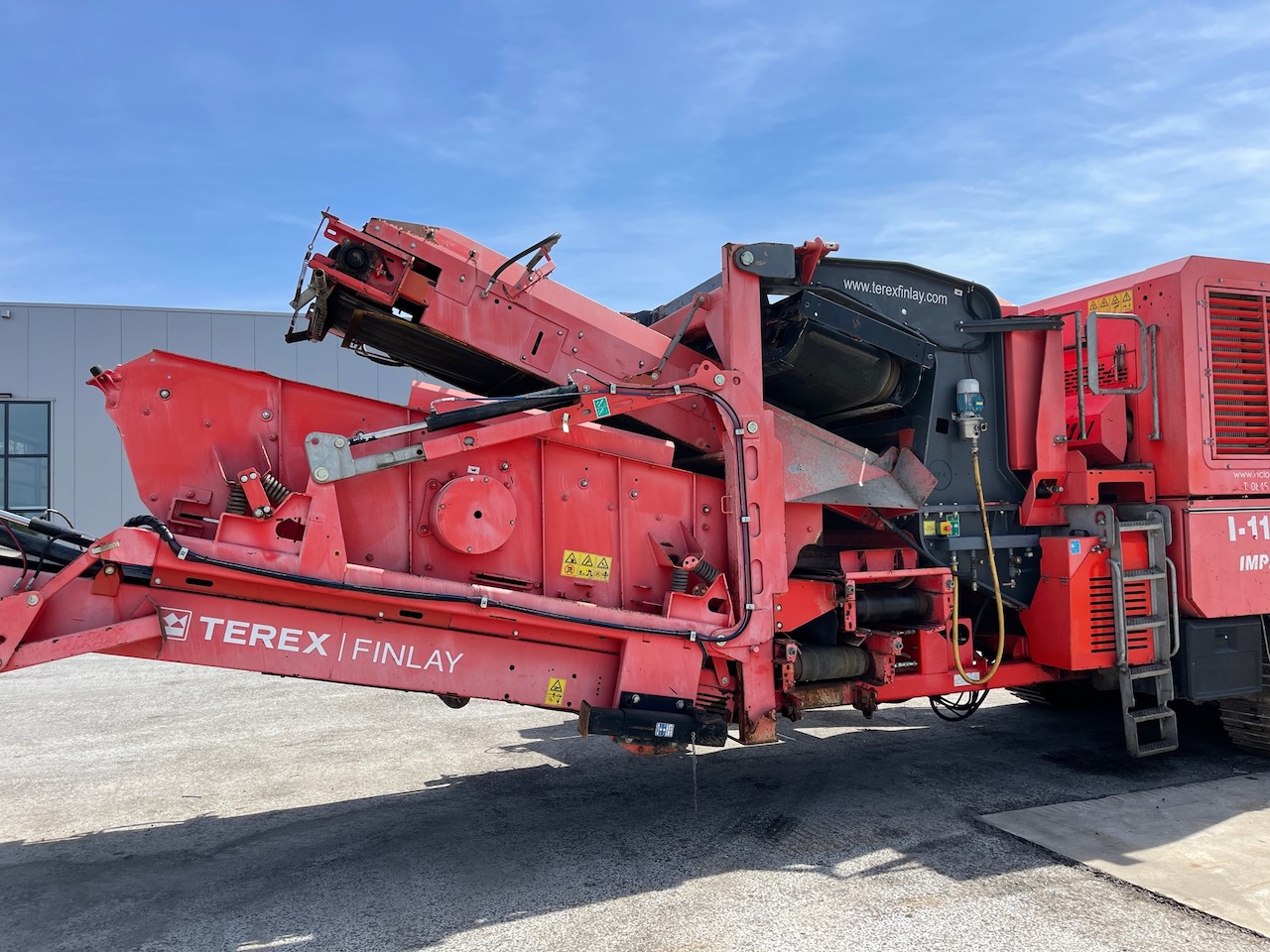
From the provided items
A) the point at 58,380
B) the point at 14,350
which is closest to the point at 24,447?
the point at 58,380

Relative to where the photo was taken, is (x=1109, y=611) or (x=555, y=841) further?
(x=1109, y=611)

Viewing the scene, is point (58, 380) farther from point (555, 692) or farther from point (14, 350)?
point (555, 692)

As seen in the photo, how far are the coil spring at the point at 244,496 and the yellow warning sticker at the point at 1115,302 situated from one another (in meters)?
5.19

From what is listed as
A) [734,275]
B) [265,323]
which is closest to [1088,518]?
[734,275]

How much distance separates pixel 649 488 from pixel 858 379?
58.5 inches

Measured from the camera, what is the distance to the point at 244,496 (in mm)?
3982

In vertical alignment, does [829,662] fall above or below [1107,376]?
below

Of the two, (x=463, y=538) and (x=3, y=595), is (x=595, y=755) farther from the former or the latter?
(x=3, y=595)

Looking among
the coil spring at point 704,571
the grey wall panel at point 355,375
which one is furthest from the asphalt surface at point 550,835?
the grey wall panel at point 355,375

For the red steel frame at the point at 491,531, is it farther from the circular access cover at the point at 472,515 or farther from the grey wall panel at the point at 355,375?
the grey wall panel at the point at 355,375

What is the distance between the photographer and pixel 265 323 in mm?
16812

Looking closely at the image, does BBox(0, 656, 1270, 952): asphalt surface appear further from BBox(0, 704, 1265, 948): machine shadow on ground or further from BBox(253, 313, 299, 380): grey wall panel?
BBox(253, 313, 299, 380): grey wall panel

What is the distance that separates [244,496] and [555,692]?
174 centimetres

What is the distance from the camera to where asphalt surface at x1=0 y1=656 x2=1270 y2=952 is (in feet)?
12.0
